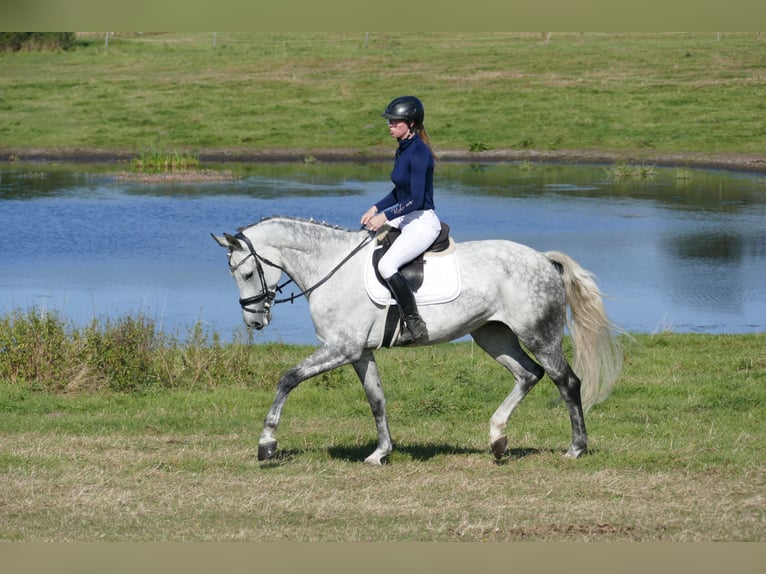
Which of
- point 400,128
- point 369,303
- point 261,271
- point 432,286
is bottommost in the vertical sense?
point 369,303

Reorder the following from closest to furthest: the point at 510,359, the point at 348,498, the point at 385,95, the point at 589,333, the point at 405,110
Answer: the point at 348,498, the point at 405,110, the point at 510,359, the point at 589,333, the point at 385,95

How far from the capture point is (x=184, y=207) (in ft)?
105

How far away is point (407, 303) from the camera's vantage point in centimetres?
1023

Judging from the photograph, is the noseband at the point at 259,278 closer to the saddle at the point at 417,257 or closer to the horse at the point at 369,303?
the horse at the point at 369,303

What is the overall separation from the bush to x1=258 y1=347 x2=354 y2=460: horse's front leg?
50.9m

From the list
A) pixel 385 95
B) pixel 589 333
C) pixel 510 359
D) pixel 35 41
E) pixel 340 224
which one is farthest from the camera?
pixel 35 41

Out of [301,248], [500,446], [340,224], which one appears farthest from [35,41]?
[500,446]

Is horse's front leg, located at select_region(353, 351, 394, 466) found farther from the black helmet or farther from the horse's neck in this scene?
the black helmet

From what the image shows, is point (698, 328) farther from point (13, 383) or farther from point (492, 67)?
point (492, 67)

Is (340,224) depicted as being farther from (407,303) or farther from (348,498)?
(348,498)

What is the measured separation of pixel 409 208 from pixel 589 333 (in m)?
2.34

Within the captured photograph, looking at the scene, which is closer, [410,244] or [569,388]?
[410,244]

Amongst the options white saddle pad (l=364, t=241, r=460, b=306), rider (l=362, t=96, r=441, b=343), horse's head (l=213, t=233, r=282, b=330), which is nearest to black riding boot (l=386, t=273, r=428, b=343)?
rider (l=362, t=96, r=441, b=343)

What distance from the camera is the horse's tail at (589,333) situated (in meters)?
11.0
